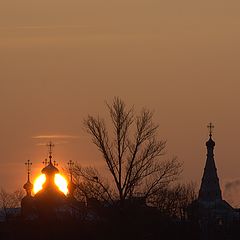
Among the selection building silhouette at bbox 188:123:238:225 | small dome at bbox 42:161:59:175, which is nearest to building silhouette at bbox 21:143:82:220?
small dome at bbox 42:161:59:175

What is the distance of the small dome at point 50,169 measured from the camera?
143 metres

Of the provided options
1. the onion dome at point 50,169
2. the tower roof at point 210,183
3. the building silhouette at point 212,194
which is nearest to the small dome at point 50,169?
the onion dome at point 50,169

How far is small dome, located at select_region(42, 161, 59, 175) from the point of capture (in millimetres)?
142562

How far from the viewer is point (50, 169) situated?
471 feet

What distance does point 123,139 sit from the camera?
8538 cm

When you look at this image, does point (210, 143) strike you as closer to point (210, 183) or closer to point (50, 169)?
point (210, 183)

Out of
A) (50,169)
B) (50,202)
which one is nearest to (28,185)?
(50,169)

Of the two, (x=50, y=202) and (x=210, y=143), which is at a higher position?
(x=210, y=143)

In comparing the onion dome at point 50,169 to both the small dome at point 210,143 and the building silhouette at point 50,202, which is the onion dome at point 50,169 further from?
the small dome at point 210,143

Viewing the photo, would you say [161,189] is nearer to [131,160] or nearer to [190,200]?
[131,160]

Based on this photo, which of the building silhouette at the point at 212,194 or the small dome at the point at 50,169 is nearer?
the small dome at the point at 50,169

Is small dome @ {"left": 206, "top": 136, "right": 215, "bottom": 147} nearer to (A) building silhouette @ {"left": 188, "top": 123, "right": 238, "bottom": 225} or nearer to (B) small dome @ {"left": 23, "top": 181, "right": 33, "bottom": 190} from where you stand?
(A) building silhouette @ {"left": 188, "top": 123, "right": 238, "bottom": 225}

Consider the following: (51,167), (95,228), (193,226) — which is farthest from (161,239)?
(51,167)

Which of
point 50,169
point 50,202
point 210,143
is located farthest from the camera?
point 210,143
